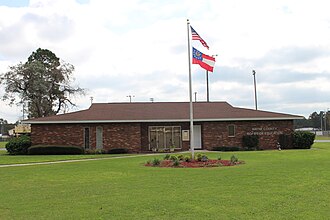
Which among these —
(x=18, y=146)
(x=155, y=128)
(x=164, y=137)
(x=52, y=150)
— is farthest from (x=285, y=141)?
(x=18, y=146)

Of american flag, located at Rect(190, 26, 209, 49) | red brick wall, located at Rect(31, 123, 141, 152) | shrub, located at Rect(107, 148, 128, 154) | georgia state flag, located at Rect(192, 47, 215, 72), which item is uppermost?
american flag, located at Rect(190, 26, 209, 49)

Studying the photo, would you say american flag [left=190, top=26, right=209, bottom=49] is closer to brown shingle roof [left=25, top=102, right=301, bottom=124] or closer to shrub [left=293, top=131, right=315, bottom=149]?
brown shingle roof [left=25, top=102, right=301, bottom=124]

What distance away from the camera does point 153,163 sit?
2061 centimetres

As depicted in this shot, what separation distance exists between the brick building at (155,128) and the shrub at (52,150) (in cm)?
175

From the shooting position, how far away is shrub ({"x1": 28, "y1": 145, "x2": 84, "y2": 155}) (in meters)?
33.2

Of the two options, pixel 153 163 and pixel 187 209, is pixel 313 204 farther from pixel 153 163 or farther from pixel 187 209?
pixel 153 163

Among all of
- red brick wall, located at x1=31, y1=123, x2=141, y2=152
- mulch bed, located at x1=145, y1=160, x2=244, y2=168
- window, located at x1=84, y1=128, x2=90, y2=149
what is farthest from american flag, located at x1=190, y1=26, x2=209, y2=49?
window, located at x1=84, y1=128, x2=90, y2=149

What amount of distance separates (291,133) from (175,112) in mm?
10359

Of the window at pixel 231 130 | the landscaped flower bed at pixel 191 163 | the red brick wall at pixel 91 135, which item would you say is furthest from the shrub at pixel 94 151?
the landscaped flower bed at pixel 191 163

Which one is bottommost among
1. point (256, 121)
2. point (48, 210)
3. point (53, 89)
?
point (48, 210)

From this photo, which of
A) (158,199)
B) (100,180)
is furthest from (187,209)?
(100,180)

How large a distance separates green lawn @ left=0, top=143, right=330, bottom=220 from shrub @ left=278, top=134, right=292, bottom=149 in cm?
2127

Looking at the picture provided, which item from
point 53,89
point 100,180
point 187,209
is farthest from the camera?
point 53,89

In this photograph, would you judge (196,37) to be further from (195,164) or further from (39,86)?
(39,86)
